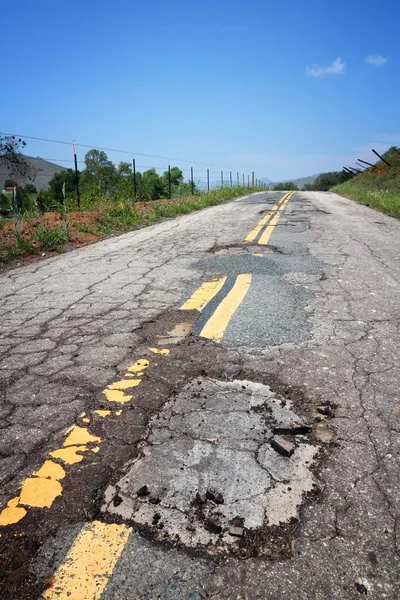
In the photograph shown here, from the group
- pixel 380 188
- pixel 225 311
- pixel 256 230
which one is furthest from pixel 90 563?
pixel 380 188

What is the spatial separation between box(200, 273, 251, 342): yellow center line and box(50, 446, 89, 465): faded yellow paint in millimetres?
1317

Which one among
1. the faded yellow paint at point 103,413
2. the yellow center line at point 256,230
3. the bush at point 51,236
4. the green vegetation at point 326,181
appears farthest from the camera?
the green vegetation at point 326,181

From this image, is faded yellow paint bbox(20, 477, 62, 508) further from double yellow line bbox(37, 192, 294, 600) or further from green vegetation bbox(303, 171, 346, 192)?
green vegetation bbox(303, 171, 346, 192)

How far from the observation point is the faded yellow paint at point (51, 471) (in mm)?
1588

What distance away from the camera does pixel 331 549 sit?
1.25m

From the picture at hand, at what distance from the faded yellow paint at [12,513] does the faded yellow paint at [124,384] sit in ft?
2.71

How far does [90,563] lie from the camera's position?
122 centimetres

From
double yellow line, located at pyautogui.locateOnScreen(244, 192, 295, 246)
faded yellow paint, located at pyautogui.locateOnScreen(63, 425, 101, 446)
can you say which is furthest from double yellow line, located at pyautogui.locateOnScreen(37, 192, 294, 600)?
double yellow line, located at pyautogui.locateOnScreen(244, 192, 295, 246)

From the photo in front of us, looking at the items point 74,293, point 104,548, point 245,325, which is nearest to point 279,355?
point 245,325

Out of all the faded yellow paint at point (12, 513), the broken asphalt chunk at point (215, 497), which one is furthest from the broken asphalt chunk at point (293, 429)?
the faded yellow paint at point (12, 513)

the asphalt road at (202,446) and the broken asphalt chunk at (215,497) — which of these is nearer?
the asphalt road at (202,446)

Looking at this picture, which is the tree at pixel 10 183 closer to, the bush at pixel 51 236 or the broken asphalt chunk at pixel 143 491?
the bush at pixel 51 236

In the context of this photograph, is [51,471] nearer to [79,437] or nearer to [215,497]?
[79,437]

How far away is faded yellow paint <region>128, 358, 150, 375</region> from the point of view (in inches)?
95.3
